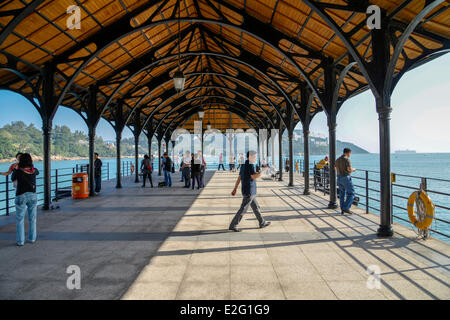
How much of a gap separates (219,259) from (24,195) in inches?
157

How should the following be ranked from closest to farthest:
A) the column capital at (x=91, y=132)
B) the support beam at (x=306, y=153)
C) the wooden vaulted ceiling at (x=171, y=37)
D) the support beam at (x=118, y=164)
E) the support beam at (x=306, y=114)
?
the wooden vaulted ceiling at (x=171, y=37)
the support beam at (x=306, y=114)
the support beam at (x=306, y=153)
the column capital at (x=91, y=132)
the support beam at (x=118, y=164)

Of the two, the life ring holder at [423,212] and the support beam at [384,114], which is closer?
the life ring holder at [423,212]

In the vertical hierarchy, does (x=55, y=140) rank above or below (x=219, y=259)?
above

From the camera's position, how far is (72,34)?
847cm

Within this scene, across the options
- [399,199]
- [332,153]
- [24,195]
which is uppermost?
[332,153]

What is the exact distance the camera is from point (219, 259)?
4426 mm

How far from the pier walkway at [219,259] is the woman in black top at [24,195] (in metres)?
0.31

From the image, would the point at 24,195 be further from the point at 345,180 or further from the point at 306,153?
the point at 306,153

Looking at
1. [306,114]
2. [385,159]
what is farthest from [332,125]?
[385,159]

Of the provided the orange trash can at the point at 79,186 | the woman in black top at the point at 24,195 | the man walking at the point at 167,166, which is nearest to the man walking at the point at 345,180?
the woman in black top at the point at 24,195

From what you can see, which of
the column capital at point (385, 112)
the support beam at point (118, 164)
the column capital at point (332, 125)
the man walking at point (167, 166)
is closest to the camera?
the column capital at point (385, 112)

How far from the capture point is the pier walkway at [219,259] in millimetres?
3375

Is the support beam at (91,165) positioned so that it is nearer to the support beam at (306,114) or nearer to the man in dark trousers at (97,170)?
the man in dark trousers at (97,170)

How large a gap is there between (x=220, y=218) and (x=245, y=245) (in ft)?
7.54
